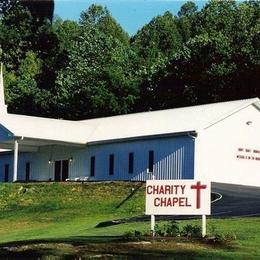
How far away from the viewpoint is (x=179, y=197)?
18297 millimetres

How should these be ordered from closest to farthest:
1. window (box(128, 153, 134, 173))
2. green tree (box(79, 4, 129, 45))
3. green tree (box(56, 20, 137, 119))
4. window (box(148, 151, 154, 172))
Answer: window (box(148, 151, 154, 172))
window (box(128, 153, 134, 173))
green tree (box(56, 20, 137, 119))
green tree (box(79, 4, 129, 45))

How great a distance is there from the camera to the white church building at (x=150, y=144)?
132 ft

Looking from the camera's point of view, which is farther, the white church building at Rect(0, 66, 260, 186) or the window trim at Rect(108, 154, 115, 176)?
the window trim at Rect(108, 154, 115, 176)

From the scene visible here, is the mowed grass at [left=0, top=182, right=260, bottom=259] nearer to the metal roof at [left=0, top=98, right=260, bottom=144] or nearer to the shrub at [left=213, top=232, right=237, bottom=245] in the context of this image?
the shrub at [left=213, top=232, right=237, bottom=245]

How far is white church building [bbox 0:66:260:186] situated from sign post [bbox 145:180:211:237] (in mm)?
20741

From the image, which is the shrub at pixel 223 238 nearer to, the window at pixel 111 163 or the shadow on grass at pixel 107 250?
the shadow on grass at pixel 107 250

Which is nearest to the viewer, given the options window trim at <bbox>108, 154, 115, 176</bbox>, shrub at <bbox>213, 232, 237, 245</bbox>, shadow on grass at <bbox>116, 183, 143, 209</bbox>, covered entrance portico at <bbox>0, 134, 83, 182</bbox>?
shrub at <bbox>213, 232, 237, 245</bbox>

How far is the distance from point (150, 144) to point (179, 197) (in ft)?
78.0

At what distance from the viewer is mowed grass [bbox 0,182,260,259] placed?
14898mm

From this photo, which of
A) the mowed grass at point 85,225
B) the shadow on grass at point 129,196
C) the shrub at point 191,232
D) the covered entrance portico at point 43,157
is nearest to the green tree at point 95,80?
the covered entrance portico at point 43,157

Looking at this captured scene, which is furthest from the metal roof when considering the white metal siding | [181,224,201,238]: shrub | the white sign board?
[181,224,201,238]: shrub

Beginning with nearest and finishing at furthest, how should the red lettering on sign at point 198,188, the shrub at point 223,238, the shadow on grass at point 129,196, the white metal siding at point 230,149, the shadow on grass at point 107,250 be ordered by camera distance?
the shadow on grass at point 107,250, the shrub at point 223,238, the red lettering on sign at point 198,188, the shadow on grass at point 129,196, the white metal siding at point 230,149

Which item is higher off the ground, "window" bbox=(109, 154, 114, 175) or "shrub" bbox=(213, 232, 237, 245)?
"window" bbox=(109, 154, 114, 175)

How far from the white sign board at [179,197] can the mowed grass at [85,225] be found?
3.67 ft
